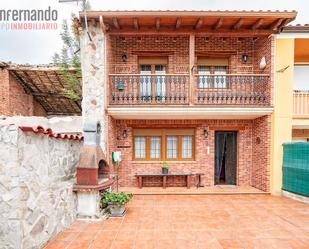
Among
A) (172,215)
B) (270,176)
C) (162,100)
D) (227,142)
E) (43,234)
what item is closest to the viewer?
(43,234)

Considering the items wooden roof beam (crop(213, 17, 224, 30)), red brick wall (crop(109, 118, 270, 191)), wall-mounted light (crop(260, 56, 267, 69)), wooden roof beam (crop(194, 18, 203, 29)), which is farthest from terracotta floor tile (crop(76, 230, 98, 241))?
wall-mounted light (crop(260, 56, 267, 69))

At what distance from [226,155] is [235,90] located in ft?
9.73

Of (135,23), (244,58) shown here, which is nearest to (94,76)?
(135,23)

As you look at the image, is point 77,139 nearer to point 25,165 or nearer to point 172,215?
point 25,165

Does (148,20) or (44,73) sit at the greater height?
(148,20)

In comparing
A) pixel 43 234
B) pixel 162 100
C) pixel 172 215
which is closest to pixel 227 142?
pixel 162 100

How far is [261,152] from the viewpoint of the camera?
7.70 meters

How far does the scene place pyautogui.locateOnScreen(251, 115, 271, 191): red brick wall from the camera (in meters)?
7.34

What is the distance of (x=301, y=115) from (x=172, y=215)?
6.23m

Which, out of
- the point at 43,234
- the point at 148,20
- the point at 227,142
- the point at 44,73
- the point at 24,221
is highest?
the point at 148,20

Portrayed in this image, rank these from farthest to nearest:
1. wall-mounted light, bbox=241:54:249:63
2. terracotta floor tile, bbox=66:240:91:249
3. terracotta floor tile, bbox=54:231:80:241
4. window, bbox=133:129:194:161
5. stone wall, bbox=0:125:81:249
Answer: window, bbox=133:129:194:161
wall-mounted light, bbox=241:54:249:63
terracotta floor tile, bbox=54:231:80:241
terracotta floor tile, bbox=66:240:91:249
stone wall, bbox=0:125:81:249

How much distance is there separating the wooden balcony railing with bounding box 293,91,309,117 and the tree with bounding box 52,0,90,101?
866 centimetres

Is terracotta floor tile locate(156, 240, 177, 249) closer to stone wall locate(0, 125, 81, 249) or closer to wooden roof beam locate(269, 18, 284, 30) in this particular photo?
stone wall locate(0, 125, 81, 249)

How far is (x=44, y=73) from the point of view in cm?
891
